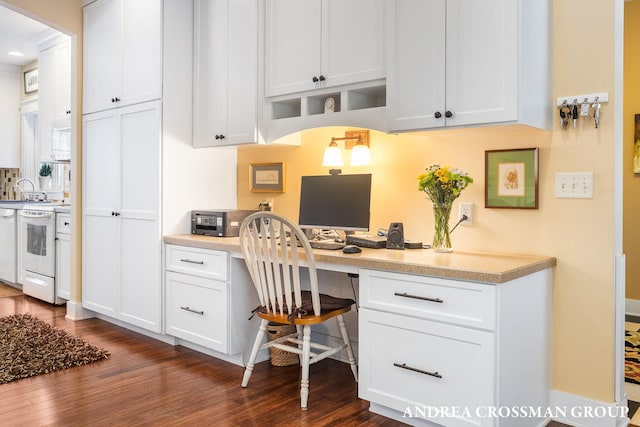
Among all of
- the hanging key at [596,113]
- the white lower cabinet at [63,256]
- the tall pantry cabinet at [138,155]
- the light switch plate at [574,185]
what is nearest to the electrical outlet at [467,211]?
the light switch plate at [574,185]

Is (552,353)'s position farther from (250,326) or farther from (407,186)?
(250,326)

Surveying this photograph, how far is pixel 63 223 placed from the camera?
4.60 metres

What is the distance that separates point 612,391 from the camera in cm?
229

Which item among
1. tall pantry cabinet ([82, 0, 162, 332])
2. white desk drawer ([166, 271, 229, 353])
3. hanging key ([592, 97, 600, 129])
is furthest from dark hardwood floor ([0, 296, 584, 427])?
hanging key ([592, 97, 600, 129])

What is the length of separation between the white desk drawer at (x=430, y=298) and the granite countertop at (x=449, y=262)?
0.04 m

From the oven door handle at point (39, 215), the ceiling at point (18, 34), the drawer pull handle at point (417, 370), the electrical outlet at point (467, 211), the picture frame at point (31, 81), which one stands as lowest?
the drawer pull handle at point (417, 370)

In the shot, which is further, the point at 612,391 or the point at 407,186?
the point at 407,186

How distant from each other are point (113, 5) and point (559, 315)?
3.71 meters

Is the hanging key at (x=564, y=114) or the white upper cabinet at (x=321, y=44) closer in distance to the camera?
the hanging key at (x=564, y=114)

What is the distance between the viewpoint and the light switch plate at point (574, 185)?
2.31 meters

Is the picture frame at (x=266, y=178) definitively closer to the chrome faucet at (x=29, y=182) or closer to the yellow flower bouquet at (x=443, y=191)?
the yellow flower bouquet at (x=443, y=191)

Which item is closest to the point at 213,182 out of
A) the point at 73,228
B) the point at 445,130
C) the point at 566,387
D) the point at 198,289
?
the point at 198,289

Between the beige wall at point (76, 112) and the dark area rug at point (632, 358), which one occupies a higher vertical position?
the beige wall at point (76, 112)

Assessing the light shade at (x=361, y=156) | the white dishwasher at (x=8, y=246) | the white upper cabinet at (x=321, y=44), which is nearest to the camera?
the white upper cabinet at (x=321, y=44)
